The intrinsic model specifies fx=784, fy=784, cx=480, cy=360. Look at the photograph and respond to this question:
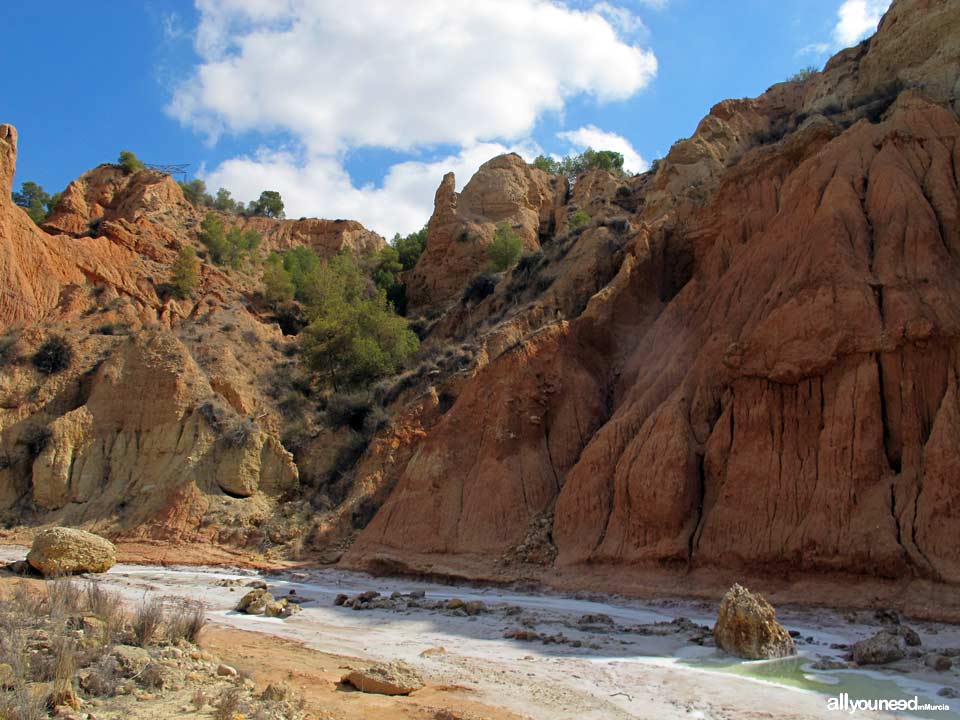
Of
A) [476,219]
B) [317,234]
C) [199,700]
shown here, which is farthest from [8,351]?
[317,234]

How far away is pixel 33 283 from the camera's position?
3194 centimetres

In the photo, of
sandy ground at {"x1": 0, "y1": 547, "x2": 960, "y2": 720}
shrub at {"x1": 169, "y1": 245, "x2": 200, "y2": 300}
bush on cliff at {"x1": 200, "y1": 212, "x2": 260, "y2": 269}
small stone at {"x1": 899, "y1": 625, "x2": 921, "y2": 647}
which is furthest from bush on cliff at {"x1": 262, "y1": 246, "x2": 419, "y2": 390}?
small stone at {"x1": 899, "y1": 625, "x2": 921, "y2": 647}

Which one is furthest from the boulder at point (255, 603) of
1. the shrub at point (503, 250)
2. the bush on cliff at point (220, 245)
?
the bush on cliff at point (220, 245)

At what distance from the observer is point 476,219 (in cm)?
4606

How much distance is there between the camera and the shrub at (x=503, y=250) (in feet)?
135

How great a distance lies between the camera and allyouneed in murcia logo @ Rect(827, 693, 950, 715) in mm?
8234

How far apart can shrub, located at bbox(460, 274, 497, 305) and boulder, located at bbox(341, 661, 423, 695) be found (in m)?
26.0

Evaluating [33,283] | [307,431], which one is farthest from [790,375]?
[33,283]

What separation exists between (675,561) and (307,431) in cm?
1554

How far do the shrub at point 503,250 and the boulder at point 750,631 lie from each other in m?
31.0

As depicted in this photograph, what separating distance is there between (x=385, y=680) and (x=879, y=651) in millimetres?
6188

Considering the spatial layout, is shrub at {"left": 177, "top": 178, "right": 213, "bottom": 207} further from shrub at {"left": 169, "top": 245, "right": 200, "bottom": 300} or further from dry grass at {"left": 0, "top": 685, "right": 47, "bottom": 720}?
dry grass at {"left": 0, "top": 685, "right": 47, "bottom": 720}

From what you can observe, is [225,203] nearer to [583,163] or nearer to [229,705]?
[583,163]

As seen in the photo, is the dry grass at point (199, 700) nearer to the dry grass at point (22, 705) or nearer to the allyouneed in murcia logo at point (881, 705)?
the dry grass at point (22, 705)
